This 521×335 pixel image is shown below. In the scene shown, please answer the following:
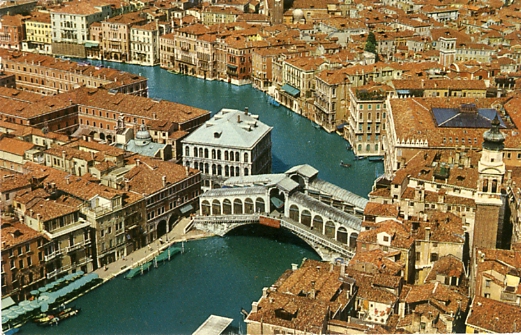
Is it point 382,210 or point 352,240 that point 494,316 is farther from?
point 352,240

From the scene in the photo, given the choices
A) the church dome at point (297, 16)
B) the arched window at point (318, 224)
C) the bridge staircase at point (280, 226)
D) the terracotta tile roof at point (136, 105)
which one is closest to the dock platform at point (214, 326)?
the bridge staircase at point (280, 226)

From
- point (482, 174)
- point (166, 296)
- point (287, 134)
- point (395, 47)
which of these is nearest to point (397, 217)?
point (482, 174)

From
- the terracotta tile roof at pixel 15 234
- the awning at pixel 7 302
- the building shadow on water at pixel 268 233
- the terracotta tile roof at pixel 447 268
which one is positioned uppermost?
the terracotta tile roof at pixel 15 234

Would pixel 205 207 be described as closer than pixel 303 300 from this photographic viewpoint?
No

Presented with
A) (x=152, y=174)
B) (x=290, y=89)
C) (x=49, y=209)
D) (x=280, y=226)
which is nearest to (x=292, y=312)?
(x=280, y=226)

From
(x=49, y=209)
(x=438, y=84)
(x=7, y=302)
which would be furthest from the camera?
(x=438, y=84)

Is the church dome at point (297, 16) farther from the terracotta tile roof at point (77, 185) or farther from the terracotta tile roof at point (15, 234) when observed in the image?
the terracotta tile roof at point (15, 234)

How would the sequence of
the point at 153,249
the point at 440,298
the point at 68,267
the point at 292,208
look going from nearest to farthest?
1. the point at 440,298
2. the point at 68,267
3. the point at 153,249
4. the point at 292,208
